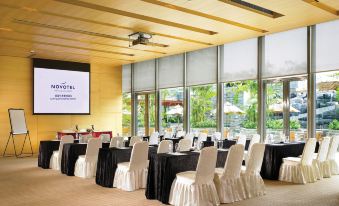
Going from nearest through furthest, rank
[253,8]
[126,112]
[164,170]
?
[164,170] → [253,8] → [126,112]

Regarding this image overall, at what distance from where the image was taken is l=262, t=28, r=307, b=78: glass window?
9219mm

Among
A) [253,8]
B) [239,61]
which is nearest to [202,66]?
[239,61]

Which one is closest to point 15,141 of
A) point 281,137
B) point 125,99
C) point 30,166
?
point 30,166

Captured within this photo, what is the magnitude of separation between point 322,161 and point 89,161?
5.09m

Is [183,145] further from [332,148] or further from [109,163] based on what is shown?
[332,148]

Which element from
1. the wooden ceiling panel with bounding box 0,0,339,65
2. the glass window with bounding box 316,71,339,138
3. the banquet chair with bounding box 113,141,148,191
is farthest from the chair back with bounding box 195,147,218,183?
the glass window with bounding box 316,71,339,138

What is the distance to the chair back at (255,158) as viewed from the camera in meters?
5.74

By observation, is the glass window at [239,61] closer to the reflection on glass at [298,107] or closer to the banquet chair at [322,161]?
the reflection on glass at [298,107]

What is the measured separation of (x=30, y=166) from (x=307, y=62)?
26.2 ft

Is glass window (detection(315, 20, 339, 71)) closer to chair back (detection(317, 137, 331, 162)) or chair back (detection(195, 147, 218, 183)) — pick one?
chair back (detection(317, 137, 331, 162))

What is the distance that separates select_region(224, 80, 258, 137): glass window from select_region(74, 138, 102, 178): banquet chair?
4.07m

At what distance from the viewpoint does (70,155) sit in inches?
332

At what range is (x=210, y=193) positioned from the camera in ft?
17.4

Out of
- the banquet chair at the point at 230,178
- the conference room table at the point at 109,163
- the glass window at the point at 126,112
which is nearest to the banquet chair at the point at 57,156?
the conference room table at the point at 109,163
